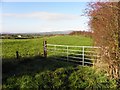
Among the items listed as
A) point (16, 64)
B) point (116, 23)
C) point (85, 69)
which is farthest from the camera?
point (16, 64)

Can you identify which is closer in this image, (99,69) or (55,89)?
(55,89)

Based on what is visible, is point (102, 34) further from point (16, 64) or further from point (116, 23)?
point (16, 64)

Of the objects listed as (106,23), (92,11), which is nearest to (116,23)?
(106,23)

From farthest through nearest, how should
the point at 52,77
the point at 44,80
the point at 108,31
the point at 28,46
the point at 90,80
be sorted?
the point at 28,46
the point at 52,77
the point at 44,80
the point at 90,80
the point at 108,31

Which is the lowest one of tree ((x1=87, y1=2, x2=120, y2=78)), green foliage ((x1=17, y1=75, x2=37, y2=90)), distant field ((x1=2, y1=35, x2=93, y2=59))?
green foliage ((x1=17, y1=75, x2=37, y2=90))

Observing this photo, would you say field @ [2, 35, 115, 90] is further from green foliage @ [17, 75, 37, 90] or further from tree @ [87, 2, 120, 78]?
tree @ [87, 2, 120, 78]

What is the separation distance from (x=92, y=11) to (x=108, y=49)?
1703mm

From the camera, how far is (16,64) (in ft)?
49.8

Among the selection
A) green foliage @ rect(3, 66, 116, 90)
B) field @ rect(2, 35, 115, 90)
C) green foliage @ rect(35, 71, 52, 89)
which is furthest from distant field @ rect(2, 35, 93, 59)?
green foliage @ rect(35, 71, 52, 89)

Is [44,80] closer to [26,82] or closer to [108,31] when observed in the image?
[26,82]

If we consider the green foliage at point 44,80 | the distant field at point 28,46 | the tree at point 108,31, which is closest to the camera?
the tree at point 108,31

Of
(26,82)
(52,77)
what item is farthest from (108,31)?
(26,82)

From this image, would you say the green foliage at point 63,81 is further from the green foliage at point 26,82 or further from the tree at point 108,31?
the tree at point 108,31

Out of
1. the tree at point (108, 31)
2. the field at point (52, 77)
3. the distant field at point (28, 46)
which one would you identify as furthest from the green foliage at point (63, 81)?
the distant field at point (28, 46)
